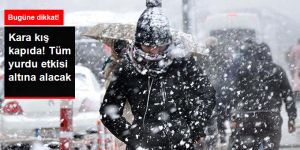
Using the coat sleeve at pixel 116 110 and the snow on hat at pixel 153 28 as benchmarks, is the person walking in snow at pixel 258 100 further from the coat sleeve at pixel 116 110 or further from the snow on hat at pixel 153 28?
the coat sleeve at pixel 116 110

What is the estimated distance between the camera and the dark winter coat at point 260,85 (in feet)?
25.9

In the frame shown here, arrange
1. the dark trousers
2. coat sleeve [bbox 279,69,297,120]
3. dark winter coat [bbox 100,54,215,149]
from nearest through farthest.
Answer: dark winter coat [bbox 100,54,215,149], the dark trousers, coat sleeve [bbox 279,69,297,120]

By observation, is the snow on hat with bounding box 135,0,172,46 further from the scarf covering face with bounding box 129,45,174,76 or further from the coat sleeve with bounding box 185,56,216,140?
the coat sleeve with bounding box 185,56,216,140

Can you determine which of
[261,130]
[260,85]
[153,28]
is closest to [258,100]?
[260,85]

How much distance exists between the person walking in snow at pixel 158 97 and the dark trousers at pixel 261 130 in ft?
8.19

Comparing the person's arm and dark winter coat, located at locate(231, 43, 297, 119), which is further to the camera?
the person's arm

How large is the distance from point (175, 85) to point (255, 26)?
24.2 metres

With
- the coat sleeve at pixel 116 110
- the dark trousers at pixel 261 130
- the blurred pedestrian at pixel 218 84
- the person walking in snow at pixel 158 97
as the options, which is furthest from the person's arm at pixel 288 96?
the coat sleeve at pixel 116 110

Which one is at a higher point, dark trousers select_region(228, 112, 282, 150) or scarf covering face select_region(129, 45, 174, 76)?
scarf covering face select_region(129, 45, 174, 76)

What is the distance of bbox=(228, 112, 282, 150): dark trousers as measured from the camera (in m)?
7.87

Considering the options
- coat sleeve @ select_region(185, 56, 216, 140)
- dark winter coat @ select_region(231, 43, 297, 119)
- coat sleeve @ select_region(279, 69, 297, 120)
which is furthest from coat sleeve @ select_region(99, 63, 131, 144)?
coat sleeve @ select_region(279, 69, 297, 120)

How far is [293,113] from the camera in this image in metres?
8.32

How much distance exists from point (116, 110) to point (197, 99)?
1.90 feet

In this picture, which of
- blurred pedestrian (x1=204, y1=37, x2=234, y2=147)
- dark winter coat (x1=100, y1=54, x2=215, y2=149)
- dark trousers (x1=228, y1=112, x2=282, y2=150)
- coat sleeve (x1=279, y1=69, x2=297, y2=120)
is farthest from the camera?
blurred pedestrian (x1=204, y1=37, x2=234, y2=147)
